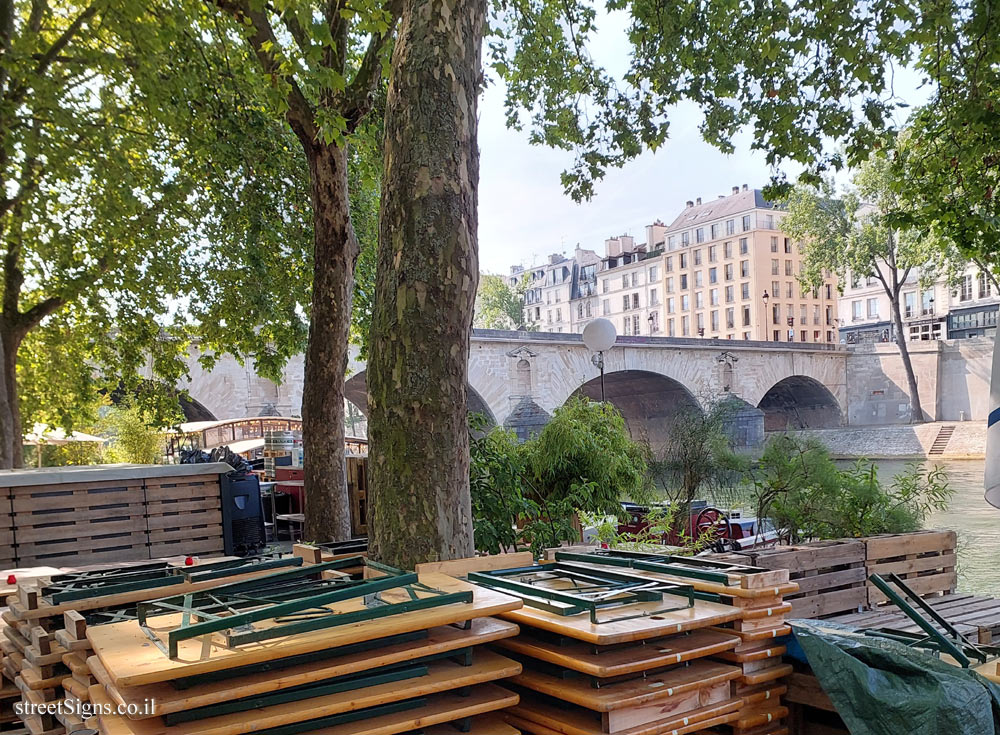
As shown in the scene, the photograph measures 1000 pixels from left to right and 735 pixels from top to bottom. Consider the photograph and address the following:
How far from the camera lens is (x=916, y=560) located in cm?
559

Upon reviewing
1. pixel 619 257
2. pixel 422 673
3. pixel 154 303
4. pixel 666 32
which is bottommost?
pixel 422 673

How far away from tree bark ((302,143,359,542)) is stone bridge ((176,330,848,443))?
643 inches

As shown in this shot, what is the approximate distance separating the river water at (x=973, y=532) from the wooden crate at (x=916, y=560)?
1597 mm

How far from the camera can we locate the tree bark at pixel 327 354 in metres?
7.04

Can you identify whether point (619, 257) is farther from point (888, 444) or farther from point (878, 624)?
point (878, 624)

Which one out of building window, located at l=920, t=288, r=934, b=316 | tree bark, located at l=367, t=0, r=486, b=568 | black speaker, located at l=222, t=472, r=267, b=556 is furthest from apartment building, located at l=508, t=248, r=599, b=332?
tree bark, located at l=367, t=0, r=486, b=568

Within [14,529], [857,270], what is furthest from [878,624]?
[857,270]

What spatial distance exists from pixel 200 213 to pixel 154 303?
1.70 m

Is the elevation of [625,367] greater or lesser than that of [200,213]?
lesser

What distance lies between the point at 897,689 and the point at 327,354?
535 cm

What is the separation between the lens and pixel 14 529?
23.5 feet

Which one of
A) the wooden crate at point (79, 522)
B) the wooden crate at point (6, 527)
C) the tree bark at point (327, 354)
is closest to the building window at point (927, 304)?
the tree bark at point (327, 354)

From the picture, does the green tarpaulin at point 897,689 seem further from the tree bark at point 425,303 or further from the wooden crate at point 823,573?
the tree bark at point 425,303

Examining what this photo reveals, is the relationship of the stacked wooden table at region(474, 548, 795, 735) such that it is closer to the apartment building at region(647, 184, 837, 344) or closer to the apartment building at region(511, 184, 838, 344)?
the apartment building at region(511, 184, 838, 344)
